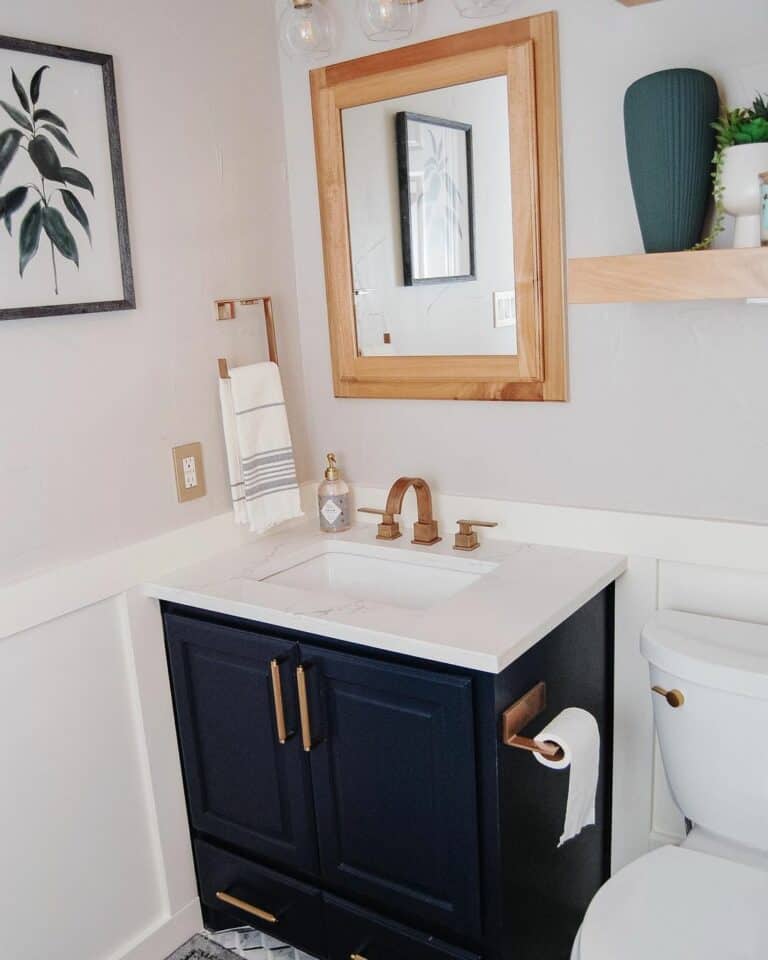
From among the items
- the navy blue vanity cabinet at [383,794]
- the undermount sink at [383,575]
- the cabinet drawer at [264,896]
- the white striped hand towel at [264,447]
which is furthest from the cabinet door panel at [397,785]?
the white striped hand towel at [264,447]

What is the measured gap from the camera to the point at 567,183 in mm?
1839

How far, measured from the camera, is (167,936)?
207cm

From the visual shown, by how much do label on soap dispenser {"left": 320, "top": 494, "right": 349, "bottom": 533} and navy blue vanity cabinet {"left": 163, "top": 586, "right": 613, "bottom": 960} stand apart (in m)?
0.41

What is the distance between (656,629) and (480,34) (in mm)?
1211

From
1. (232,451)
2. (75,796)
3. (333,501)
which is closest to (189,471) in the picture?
(232,451)

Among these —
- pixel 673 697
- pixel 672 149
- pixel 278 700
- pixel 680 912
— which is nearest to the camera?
pixel 680 912

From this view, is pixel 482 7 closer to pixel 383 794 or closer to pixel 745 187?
pixel 745 187

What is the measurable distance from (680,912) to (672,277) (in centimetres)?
101

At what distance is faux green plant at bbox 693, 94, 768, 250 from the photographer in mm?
1494

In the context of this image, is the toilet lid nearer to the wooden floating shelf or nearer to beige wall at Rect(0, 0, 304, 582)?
the wooden floating shelf

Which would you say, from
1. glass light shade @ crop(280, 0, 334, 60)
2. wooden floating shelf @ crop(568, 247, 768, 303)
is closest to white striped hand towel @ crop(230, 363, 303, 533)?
glass light shade @ crop(280, 0, 334, 60)

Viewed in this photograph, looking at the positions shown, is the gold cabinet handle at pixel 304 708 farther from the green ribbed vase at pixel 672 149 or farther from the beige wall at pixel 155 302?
the green ribbed vase at pixel 672 149

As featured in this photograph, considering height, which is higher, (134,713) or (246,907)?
(134,713)

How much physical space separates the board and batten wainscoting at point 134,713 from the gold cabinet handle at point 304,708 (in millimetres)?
410
